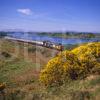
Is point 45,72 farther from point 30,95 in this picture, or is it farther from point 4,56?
point 4,56

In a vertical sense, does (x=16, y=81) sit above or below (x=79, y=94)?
below

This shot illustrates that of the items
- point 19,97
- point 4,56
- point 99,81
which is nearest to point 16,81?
point 99,81

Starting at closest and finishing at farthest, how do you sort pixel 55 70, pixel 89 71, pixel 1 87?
pixel 1 87 < pixel 55 70 < pixel 89 71

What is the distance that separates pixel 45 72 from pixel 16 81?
13.0 feet

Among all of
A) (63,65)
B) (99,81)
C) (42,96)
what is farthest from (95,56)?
(42,96)

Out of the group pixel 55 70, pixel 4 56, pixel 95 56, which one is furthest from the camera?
pixel 4 56

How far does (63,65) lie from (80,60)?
1.74 metres

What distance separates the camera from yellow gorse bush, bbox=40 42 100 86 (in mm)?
15148

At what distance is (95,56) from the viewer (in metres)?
17.5

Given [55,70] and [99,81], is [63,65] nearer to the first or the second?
[55,70]

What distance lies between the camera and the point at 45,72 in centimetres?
1543

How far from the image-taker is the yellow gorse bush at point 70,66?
49.7 ft

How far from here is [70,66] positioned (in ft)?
50.9

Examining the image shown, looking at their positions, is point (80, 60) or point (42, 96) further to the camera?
point (80, 60)
